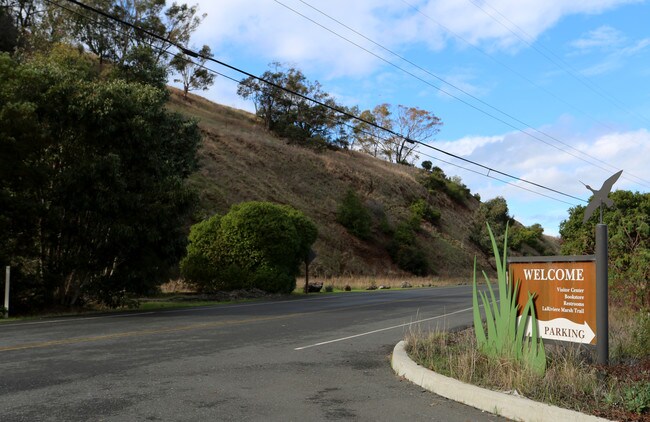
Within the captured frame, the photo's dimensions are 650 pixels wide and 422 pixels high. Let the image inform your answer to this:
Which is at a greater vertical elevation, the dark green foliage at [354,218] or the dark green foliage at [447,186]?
the dark green foliage at [447,186]

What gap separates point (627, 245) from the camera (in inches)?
497

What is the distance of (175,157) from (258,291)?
9030 millimetres

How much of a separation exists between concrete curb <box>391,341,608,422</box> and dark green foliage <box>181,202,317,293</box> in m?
20.1

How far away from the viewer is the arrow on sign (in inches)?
261

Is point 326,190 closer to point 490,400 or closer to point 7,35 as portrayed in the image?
point 7,35

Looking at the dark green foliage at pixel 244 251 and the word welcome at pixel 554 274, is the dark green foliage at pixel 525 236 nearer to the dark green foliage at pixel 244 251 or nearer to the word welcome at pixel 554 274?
the dark green foliage at pixel 244 251

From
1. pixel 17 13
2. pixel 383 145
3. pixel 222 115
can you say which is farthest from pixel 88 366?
pixel 383 145

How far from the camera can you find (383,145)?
10169 cm

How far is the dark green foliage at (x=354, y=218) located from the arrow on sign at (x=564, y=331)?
4747cm

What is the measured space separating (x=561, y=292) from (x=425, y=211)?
63.8 meters

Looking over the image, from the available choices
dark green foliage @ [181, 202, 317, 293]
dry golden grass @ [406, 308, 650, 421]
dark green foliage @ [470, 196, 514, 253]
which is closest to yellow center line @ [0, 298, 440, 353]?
dry golden grass @ [406, 308, 650, 421]

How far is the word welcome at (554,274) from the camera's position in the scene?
6770mm

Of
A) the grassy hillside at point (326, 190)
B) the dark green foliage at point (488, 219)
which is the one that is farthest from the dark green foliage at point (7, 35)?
the dark green foliage at point (488, 219)

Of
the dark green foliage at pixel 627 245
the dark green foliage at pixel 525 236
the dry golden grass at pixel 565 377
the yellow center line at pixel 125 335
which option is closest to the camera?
the dry golden grass at pixel 565 377
